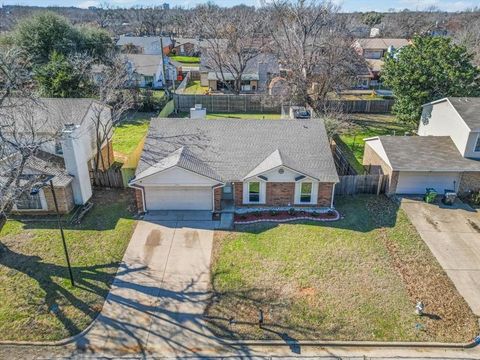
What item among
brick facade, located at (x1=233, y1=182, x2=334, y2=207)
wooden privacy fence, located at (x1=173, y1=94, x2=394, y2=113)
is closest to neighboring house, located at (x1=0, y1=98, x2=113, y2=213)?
brick facade, located at (x1=233, y1=182, x2=334, y2=207)

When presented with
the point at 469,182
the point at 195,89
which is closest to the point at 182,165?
the point at 469,182

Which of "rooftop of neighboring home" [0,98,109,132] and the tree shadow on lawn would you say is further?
"rooftop of neighboring home" [0,98,109,132]

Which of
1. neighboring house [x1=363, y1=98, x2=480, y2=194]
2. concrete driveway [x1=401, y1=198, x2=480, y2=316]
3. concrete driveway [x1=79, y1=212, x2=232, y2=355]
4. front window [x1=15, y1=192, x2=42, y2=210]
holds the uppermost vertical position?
neighboring house [x1=363, y1=98, x2=480, y2=194]

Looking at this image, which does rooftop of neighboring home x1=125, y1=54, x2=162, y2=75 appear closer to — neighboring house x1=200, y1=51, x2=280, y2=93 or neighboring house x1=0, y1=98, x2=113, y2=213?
neighboring house x1=200, y1=51, x2=280, y2=93

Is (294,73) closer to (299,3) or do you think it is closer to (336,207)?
(299,3)

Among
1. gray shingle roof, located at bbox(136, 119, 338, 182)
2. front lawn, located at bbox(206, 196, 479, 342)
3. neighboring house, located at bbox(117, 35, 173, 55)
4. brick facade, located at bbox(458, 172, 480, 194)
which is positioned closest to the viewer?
front lawn, located at bbox(206, 196, 479, 342)

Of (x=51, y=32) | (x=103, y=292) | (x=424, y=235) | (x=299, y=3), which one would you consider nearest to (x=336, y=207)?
(x=424, y=235)
